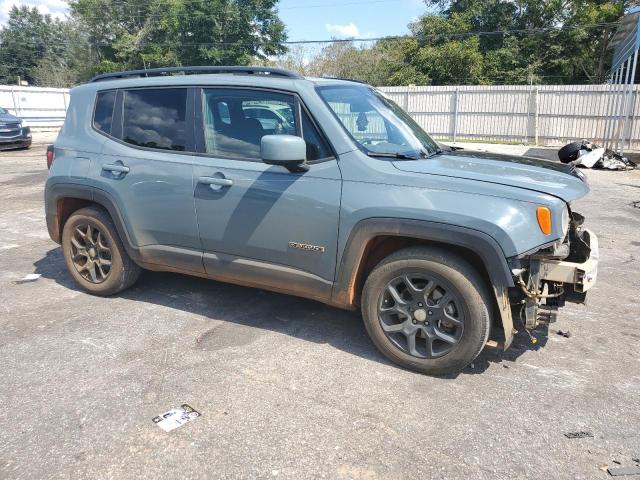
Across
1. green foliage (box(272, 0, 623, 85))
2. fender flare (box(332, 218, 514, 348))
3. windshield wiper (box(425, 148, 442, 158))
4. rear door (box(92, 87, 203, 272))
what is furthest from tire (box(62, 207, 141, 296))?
green foliage (box(272, 0, 623, 85))

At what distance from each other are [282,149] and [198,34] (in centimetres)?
4224

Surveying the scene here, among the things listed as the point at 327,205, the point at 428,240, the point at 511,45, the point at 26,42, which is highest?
the point at 26,42

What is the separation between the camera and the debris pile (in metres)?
14.6

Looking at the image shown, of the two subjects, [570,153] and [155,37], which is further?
[155,37]

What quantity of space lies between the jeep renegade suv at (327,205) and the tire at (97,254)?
18 millimetres

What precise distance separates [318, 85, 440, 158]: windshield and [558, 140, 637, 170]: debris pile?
39.5ft

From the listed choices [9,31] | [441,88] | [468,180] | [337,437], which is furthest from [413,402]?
[9,31]

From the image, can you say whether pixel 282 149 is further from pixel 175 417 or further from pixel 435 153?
pixel 175 417

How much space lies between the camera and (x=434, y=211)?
10.5ft

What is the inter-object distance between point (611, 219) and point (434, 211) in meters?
6.48

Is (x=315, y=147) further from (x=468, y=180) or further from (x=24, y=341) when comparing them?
(x=24, y=341)

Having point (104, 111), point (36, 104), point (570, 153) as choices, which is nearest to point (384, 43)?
point (36, 104)

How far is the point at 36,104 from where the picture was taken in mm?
29125

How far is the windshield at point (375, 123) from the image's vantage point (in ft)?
12.2
